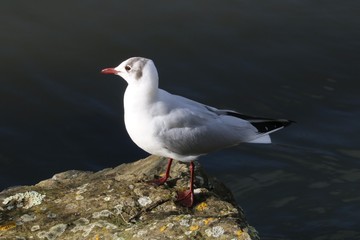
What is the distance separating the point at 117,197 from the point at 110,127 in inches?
207

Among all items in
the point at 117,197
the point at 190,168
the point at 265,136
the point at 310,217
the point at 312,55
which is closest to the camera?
the point at 117,197

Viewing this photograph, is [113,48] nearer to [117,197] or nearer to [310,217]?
[310,217]

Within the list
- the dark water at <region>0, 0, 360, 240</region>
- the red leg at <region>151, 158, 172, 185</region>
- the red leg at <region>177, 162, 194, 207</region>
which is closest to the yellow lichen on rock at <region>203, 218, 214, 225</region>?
the red leg at <region>177, 162, 194, 207</region>

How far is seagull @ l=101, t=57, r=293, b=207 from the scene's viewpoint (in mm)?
5566

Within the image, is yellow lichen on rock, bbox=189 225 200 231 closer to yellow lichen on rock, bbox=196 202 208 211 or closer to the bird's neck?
yellow lichen on rock, bbox=196 202 208 211

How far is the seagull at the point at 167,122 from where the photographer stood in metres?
5.57

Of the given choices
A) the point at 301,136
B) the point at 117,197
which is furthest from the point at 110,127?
the point at 117,197

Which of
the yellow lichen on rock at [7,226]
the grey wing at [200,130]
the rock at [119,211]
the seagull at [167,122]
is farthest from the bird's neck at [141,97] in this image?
the yellow lichen on rock at [7,226]

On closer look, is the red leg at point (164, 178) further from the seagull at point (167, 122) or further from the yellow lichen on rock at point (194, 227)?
the yellow lichen on rock at point (194, 227)

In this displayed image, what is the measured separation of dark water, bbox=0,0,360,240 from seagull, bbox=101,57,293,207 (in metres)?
2.88

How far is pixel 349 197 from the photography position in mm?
9211

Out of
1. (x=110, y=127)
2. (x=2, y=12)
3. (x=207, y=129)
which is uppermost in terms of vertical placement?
(x=2, y=12)

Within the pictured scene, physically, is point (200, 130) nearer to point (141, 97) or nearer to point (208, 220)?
point (141, 97)

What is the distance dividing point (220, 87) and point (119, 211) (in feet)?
21.6
